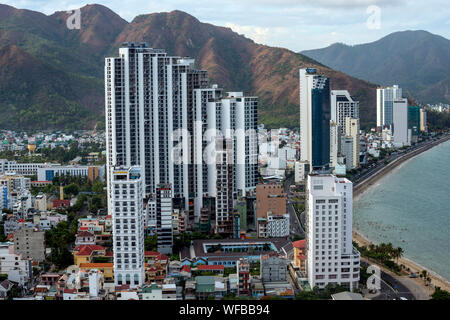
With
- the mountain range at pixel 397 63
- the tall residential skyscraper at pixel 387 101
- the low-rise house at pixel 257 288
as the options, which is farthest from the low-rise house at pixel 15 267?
the tall residential skyscraper at pixel 387 101

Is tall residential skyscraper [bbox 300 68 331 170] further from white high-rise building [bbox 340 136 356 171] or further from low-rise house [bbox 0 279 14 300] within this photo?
low-rise house [bbox 0 279 14 300]

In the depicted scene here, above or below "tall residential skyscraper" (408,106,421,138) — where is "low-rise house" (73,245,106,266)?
below

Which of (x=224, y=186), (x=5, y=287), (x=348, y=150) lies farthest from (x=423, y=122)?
(x=5, y=287)

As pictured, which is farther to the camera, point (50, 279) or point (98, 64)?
point (98, 64)

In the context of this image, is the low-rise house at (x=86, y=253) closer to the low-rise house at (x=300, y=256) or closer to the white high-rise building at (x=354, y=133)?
the low-rise house at (x=300, y=256)

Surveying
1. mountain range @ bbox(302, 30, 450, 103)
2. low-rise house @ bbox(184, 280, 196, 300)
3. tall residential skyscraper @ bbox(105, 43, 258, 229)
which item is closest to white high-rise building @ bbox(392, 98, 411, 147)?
mountain range @ bbox(302, 30, 450, 103)

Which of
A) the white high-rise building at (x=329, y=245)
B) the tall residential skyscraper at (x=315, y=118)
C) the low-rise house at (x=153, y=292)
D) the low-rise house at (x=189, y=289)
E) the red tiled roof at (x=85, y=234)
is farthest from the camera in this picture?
the tall residential skyscraper at (x=315, y=118)

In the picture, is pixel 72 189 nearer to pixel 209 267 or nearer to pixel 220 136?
pixel 220 136
